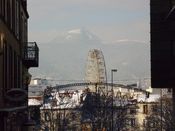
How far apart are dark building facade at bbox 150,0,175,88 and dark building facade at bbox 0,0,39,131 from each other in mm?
9291

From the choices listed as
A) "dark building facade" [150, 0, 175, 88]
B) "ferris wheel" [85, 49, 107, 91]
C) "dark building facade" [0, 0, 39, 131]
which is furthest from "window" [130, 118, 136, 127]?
"dark building facade" [150, 0, 175, 88]

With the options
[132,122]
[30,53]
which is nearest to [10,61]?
[30,53]

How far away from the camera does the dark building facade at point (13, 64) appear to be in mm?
35219

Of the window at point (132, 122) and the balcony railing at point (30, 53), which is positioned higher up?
the balcony railing at point (30, 53)

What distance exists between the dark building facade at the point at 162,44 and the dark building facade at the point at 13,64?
9.29 m

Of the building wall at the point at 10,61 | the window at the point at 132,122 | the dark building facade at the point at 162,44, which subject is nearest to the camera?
the building wall at the point at 10,61

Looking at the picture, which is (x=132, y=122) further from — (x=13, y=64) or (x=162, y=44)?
(x=13, y=64)

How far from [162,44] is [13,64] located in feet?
40.4

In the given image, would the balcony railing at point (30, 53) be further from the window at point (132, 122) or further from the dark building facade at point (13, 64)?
the window at point (132, 122)

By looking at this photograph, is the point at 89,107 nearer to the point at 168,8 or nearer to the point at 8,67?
the point at 168,8

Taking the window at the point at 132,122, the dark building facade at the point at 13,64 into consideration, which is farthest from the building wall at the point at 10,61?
the window at the point at 132,122

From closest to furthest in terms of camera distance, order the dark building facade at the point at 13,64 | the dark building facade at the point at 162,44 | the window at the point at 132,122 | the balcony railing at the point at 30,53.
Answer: the dark building facade at the point at 13,64 → the dark building facade at the point at 162,44 → the balcony railing at the point at 30,53 → the window at the point at 132,122

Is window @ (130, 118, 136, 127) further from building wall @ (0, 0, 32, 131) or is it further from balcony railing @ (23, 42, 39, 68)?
building wall @ (0, 0, 32, 131)

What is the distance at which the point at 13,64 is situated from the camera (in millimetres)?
45094
